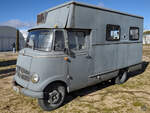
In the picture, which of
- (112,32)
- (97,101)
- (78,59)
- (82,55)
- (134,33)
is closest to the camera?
(78,59)

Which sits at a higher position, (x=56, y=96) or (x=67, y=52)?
(x=67, y=52)

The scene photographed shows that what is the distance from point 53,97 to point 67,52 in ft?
5.13

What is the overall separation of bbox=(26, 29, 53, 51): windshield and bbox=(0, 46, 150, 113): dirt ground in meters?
2.10

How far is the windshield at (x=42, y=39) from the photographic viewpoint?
4.34 meters

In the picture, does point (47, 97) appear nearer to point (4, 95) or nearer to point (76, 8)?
point (4, 95)

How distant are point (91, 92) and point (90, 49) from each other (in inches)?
80.5

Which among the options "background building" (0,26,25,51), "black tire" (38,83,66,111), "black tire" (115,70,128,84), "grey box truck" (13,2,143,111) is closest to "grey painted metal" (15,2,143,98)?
"grey box truck" (13,2,143,111)

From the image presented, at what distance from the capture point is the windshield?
14.2ft

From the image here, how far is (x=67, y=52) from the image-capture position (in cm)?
456

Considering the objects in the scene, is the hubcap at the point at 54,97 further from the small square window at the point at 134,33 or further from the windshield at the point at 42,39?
the small square window at the point at 134,33

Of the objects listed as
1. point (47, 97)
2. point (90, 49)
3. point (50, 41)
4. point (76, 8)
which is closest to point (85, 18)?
point (76, 8)

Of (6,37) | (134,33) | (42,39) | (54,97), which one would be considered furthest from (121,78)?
(6,37)

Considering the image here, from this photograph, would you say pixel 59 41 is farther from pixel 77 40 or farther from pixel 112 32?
pixel 112 32

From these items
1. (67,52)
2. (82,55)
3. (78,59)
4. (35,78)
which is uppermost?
(67,52)
